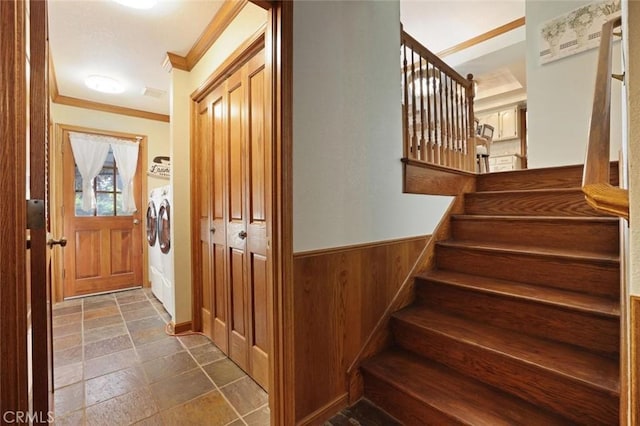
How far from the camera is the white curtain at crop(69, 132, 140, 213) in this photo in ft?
12.6

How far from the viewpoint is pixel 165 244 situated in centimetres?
304

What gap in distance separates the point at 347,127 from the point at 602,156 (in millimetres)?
1107

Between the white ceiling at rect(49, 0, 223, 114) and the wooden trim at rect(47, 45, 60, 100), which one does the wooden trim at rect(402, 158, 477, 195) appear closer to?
the white ceiling at rect(49, 0, 223, 114)

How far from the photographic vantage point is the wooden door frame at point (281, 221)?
53.9 inches

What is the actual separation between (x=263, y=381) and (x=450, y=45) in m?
4.95

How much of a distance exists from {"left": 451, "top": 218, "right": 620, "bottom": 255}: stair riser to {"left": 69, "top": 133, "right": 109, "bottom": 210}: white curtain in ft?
14.9

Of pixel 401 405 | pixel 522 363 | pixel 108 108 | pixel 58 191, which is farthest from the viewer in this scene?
pixel 108 108

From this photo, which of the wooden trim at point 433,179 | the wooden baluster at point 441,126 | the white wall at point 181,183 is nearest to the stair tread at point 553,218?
the wooden trim at point 433,179

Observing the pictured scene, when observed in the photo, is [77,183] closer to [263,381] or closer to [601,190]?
[263,381]

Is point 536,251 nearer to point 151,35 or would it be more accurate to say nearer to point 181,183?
point 181,183

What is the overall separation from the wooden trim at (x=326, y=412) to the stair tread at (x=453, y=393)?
0.22 meters

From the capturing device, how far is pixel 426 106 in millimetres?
2482

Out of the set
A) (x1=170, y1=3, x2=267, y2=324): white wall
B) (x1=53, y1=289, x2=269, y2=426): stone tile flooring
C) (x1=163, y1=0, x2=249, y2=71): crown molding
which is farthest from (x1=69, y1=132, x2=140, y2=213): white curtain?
(x1=170, y1=3, x2=267, y2=324): white wall

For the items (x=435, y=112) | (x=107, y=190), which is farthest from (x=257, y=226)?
(x=107, y=190)
